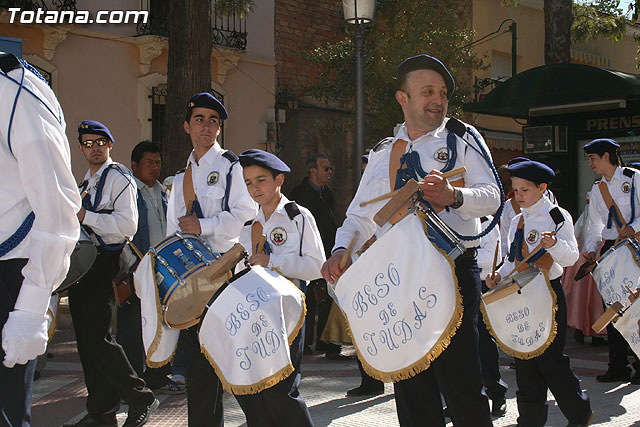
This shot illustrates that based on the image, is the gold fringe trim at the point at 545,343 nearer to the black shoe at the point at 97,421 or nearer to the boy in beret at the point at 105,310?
the boy in beret at the point at 105,310

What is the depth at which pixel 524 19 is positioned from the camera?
23750 millimetres

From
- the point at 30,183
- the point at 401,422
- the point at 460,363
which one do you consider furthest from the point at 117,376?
the point at 30,183

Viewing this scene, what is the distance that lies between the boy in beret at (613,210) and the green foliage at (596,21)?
12.6 meters

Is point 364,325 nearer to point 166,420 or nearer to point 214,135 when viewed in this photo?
point 214,135

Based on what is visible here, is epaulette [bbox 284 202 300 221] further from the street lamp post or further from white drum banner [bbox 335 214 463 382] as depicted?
the street lamp post

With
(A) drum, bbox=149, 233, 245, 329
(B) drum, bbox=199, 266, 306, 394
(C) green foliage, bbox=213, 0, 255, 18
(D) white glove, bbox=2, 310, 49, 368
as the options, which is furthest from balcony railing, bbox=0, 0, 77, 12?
(D) white glove, bbox=2, 310, 49, 368

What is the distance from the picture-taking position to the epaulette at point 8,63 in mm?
2682

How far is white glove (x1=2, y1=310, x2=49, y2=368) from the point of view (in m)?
2.47

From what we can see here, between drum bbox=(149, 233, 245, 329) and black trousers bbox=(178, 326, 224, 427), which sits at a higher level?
drum bbox=(149, 233, 245, 329)

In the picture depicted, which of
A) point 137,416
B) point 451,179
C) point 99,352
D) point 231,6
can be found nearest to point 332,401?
point 137,416

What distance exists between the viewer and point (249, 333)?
385 cm

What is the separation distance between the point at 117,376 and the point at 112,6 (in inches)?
473

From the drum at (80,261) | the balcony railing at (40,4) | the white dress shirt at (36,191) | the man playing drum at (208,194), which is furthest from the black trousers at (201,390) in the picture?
the balcony railing at (40,4)

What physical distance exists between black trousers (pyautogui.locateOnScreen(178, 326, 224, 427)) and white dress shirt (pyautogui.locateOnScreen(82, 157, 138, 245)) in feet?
4.20
